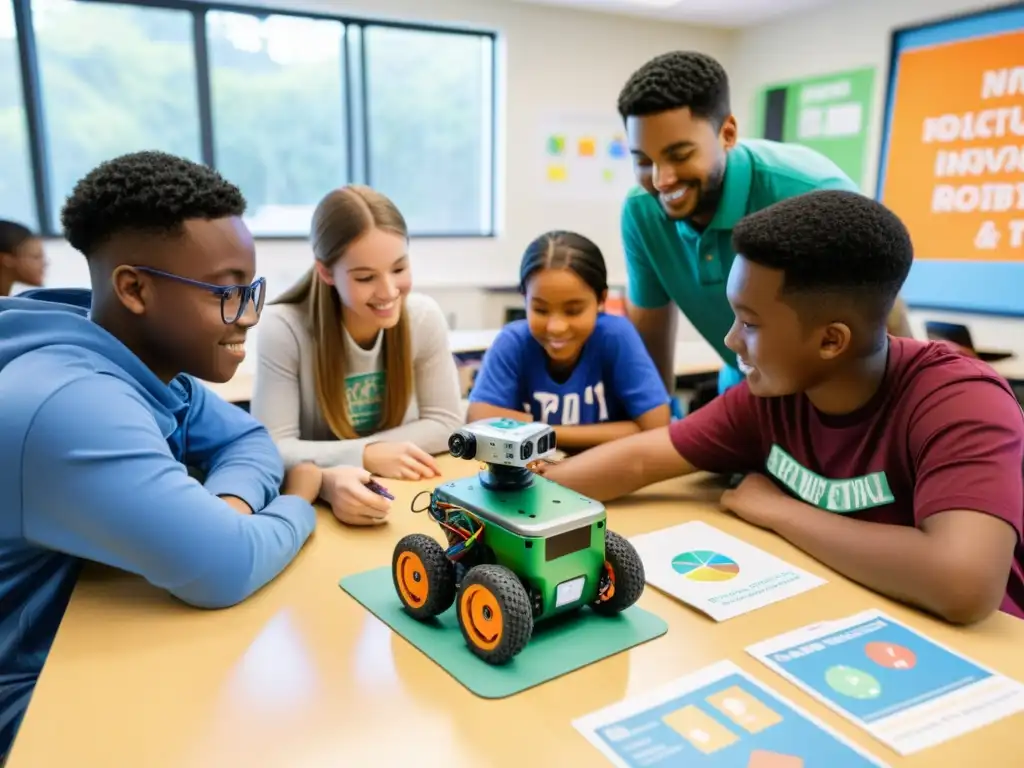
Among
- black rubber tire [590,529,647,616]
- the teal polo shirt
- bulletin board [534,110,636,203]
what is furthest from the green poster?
black rubber tire [590,529,647,616]

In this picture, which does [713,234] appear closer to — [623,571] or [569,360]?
[569,360]

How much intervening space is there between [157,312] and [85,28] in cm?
392

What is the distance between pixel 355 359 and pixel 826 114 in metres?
4.22

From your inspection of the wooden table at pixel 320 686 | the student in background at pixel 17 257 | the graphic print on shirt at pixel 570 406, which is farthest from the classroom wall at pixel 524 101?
the wooden table at pixel 320 686

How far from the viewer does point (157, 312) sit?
1.04m

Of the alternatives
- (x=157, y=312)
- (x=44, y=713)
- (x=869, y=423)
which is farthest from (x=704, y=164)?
(x=44, y=713)

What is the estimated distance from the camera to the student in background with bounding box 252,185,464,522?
63.4 inches

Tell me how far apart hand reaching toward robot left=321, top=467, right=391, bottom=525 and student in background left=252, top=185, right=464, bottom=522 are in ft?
0.62

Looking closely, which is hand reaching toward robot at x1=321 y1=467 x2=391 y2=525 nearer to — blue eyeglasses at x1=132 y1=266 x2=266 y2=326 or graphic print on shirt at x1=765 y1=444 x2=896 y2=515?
blue eyeglasses at x1=132 y1=266 x2=266 y2=326

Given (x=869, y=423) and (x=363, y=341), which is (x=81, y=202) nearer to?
(x=363, y=341)

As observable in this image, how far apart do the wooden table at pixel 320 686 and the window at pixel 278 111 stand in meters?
3.71

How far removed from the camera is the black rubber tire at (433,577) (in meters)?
0.89

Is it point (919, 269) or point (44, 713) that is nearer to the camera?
point (44, 713)

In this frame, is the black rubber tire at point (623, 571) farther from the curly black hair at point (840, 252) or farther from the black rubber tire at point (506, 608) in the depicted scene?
the curly black hair at point (840, 252)
